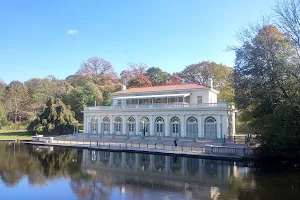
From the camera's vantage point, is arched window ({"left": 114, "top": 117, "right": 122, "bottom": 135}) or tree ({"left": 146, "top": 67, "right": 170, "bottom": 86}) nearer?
arched window ({"left": 114, "top": 117, "right": 122, "bottom": 135})

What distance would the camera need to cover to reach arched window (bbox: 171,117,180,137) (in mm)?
36750

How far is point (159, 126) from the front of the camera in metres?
38.2

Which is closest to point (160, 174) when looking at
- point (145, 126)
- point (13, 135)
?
point (145, 126)

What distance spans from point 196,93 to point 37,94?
1566 inches

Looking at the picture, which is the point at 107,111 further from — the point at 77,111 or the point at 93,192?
the point at 93,192

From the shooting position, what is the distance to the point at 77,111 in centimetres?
5488

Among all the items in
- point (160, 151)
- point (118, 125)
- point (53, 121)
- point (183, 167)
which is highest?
point (53, 121)

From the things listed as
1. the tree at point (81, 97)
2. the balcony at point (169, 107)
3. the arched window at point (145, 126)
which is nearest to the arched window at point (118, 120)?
the balcony at point (169, 107)

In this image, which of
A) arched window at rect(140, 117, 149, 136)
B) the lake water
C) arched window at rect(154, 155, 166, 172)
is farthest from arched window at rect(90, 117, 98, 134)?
arched window at rect(154, 155, 166, 172)

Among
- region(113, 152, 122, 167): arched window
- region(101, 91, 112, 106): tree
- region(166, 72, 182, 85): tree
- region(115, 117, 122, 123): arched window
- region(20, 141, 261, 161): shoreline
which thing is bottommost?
region(113, 152, 122, 167): arched window

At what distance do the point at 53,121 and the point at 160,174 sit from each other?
32439 millimetres

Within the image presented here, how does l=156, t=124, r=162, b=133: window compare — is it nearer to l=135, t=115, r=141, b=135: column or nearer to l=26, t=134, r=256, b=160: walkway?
l=26, t=134, r=256, b=160: walkway

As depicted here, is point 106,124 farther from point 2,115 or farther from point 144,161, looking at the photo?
point 2,115

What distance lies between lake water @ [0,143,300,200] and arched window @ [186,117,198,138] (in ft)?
35.4
